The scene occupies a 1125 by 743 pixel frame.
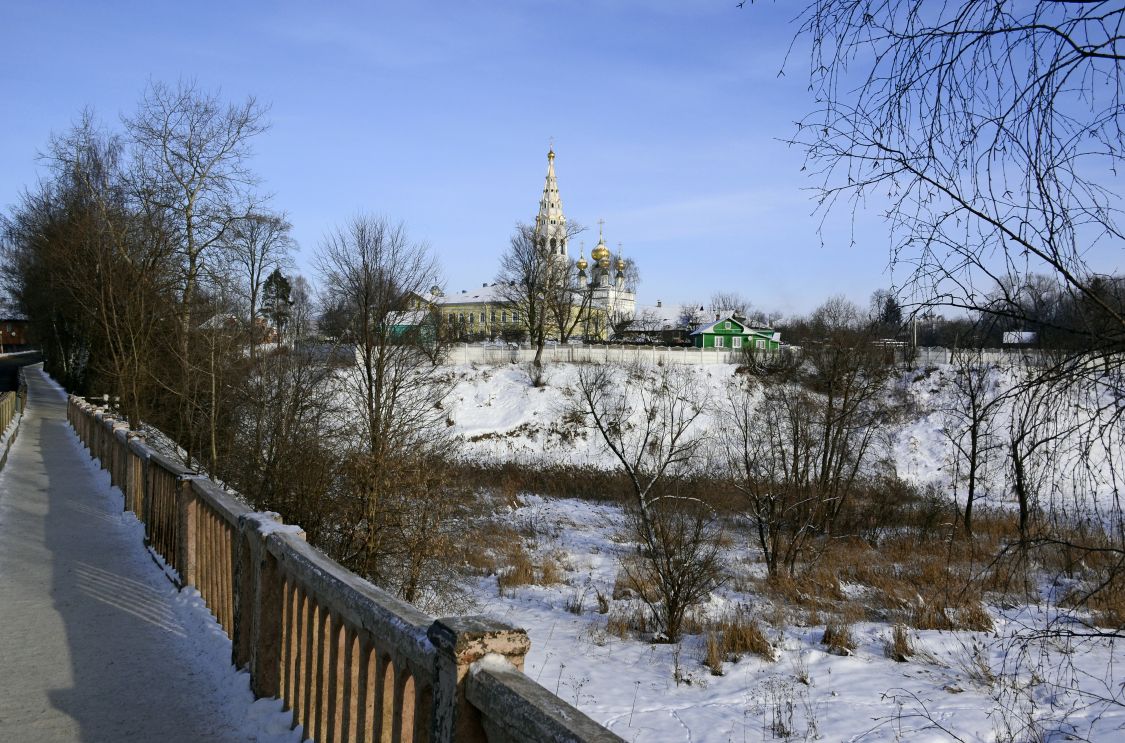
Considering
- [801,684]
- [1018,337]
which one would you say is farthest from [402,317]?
[1018,337]

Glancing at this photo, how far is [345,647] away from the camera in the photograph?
3.42m

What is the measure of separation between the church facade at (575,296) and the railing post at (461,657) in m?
59.2

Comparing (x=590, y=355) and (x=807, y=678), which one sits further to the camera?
(x=590, y=355)

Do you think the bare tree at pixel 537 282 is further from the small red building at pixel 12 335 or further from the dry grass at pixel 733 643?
the small red building at pixel 12 335

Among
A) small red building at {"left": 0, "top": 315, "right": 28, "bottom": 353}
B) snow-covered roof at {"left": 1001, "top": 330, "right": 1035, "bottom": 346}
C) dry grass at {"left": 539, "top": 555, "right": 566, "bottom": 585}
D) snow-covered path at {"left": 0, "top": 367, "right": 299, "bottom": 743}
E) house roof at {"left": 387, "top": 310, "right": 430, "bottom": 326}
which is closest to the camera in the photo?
snow-covered roof at {"left": 1001, "top": 330, "right": 1035, "bottom": 346}

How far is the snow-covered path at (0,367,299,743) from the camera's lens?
14.4ft

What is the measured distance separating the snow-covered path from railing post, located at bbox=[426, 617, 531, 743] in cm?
194

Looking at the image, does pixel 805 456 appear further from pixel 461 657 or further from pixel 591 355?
pixel 591 355

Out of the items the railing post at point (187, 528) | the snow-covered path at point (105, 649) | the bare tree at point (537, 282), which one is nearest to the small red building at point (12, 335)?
the bare tree at point (537, 282)

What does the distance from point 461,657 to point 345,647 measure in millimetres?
1203

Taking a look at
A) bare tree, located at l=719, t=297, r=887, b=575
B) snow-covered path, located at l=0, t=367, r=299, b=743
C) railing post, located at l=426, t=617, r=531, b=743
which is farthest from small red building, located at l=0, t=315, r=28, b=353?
railing post, located at l=426, t=617, r=531, b=743

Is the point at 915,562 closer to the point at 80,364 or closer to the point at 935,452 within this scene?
the point at 935,452

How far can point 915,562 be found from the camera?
696 inches

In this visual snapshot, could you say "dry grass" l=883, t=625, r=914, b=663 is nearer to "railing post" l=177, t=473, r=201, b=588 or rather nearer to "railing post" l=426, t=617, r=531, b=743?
"railing post" l=177, t=473, r=201, b=588
